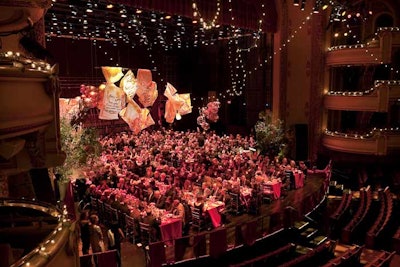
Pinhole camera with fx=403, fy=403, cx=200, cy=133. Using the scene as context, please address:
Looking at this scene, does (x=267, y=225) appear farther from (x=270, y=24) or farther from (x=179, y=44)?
(x=179, y=44)

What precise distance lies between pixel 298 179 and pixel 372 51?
769 centimetres

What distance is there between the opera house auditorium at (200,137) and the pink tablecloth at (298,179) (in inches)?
4.0

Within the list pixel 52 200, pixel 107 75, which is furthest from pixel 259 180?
pixel 52 200

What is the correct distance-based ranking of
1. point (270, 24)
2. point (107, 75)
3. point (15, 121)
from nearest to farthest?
point (15, 121), point (107, 75), point (270, 24)

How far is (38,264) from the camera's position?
80.6 inches

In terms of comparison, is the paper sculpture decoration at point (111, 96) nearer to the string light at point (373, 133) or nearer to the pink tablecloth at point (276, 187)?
the pink tablecloth at point (276, 187)

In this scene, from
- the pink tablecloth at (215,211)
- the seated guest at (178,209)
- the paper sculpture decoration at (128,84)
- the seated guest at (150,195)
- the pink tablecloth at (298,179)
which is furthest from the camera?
the paper sculpture decoration at (128,84)

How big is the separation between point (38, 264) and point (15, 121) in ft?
2.41

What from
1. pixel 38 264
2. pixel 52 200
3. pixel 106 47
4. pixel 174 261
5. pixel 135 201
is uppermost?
pixel 106 47

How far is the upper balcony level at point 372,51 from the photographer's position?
18406mm

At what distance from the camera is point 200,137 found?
841 inches

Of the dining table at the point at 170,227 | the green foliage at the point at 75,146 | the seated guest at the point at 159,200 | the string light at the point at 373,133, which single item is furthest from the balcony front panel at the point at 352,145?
the dining table at the point at 170,227

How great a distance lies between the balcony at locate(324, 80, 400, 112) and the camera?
1866 centimetres

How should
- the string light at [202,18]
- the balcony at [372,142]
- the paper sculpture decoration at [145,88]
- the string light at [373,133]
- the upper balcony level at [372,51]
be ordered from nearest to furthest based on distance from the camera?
the string light at [202,18]
the paper sculpture decoration at [145,88]
the upper balcony level at [372,51]
the balcony at [372,142]
the string light at [373,133]
